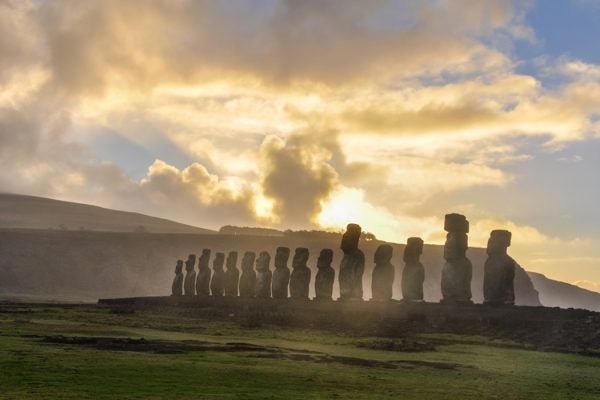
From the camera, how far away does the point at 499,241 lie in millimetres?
37594

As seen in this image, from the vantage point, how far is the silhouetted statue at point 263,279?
52.4 metres

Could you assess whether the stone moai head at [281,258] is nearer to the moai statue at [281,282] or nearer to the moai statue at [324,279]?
the moai statue at [281,282]

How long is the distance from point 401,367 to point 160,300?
3937 cm

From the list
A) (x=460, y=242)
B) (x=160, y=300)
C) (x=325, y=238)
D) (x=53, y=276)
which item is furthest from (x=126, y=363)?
(x=325, y=238)

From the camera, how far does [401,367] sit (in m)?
20.7

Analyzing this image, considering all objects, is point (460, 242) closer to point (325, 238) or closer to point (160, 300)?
point (160, 300)

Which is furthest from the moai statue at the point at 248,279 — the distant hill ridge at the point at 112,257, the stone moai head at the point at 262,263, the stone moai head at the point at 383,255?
the distant hill ridge at the point at 112,257

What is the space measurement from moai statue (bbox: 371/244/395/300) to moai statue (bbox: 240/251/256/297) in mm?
13169

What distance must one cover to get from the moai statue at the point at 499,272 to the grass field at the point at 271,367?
23.6ft

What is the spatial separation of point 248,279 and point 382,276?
46.4 feet

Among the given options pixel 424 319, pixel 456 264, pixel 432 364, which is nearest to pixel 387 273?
pixel 456 264

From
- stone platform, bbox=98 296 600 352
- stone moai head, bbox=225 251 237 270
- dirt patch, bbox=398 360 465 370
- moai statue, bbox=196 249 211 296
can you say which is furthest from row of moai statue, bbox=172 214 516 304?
dirt patch, bbox=398 360 465 370

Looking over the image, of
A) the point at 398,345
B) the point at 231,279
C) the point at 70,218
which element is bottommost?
the point at 398,345

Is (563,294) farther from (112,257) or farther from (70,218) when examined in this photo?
(70,218)
